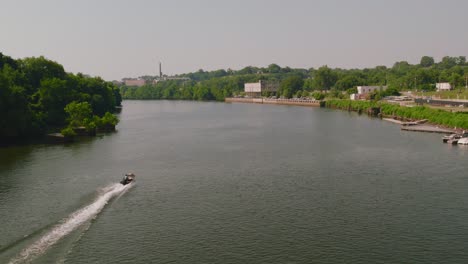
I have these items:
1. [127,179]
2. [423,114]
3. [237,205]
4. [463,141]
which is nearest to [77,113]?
[127,179]

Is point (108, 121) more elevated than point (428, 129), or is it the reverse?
point (108, 121)

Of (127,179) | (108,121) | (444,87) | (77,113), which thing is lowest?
(127,179)

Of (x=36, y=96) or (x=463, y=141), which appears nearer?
(x=463, y=141)

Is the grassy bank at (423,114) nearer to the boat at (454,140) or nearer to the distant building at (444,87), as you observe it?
the boat at (454,140)

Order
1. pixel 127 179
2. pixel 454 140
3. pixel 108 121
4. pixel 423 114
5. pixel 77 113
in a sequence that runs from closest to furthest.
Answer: pixel 127 179 < pixel 454 140 < pixel 77 113 < pixel 108 121 < pixel 423 114

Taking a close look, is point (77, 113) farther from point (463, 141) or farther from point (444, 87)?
point (444, 87)

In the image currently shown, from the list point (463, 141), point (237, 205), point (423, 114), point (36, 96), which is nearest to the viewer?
point (237, 205)

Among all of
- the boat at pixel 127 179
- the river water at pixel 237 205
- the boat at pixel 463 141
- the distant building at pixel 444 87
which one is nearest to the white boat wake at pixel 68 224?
the river water at pixel 237 205
